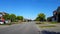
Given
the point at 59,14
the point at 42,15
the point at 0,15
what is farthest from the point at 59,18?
the point at 0,15

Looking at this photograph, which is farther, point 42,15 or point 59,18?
point 42,15

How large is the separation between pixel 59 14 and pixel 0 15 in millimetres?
42353

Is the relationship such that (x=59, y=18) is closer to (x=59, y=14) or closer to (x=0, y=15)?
(x=59, y=14)

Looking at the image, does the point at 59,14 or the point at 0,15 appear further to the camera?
the point at 0,15

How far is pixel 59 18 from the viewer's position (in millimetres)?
78375

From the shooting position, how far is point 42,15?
9900 cm

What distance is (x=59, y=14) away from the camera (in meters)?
77.6

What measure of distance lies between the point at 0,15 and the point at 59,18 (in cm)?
4207

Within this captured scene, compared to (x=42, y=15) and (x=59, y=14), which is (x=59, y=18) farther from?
(x=42, y=15)

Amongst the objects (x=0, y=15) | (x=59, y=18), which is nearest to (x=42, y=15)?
(x=59, y=18)

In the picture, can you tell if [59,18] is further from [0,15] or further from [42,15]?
[0,15]

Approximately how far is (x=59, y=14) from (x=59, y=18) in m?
2.22
